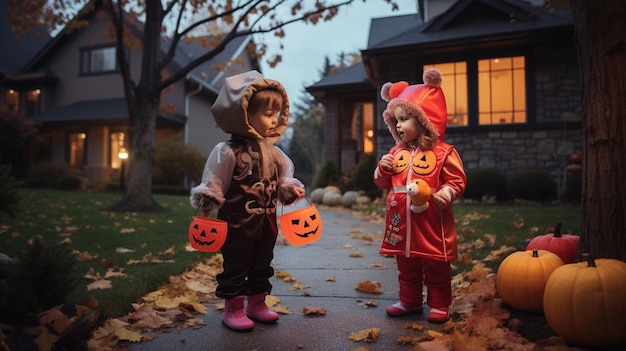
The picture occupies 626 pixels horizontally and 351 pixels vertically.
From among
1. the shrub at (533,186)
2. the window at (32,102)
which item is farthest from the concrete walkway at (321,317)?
the window at (32,102)

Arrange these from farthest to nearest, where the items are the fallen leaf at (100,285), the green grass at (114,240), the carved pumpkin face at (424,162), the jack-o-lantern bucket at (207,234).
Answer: the fallen leaf at (100,285) < the green grass at (114,240) < the carved pumpkin face at (424,162) < the jack-o-lantern bucket at (207,234)

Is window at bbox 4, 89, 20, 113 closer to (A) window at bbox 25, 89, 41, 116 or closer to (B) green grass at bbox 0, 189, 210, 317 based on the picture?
(A) window at bbox 25, 89, 41, 116

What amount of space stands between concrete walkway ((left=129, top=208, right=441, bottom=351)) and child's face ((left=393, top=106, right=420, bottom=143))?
1187 mm

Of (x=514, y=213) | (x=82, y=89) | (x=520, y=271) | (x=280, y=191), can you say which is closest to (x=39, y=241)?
(x=280, y=191)

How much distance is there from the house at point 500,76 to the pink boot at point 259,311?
9287 millimetres

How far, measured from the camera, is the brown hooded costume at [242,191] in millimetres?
2762

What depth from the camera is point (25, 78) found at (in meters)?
20.6

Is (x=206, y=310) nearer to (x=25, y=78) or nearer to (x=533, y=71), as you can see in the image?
(x=533, y=71)

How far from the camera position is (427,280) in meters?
2.92

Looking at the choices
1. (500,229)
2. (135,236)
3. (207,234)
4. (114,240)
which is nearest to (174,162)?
(135,236)

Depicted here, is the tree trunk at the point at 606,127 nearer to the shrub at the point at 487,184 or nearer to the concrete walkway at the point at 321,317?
the concrete walkway at the point at 321,317

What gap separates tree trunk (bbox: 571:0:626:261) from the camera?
2.46 meters

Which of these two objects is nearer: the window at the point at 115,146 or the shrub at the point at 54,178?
the shrub at the point at 54,178

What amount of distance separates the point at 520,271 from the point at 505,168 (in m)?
9.32
